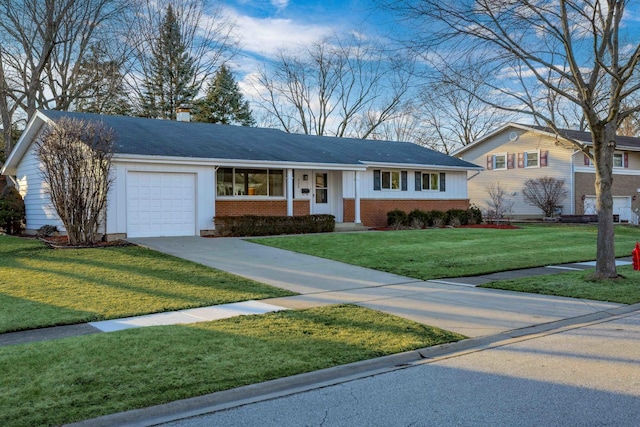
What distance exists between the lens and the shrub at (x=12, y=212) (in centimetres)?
2192

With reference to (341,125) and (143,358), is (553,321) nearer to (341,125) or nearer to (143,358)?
(143,358)

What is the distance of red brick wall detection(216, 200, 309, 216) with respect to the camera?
68.2 feet

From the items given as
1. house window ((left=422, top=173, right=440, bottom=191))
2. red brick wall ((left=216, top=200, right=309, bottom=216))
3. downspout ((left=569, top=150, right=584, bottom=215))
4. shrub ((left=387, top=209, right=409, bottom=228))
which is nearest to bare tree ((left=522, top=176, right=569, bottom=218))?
downspout ((left=569, top=150, right=584, bottom=215))

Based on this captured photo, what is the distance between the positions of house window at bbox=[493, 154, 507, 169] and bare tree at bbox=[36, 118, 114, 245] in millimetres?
28672

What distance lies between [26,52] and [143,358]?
2989 cm

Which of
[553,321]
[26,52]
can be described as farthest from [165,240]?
[26,52]

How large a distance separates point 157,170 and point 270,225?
4512 mm

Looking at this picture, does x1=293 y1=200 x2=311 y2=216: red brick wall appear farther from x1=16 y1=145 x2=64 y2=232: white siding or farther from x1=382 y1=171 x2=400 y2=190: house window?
x1=16 y1=145 x2=64 y2=232: white siding

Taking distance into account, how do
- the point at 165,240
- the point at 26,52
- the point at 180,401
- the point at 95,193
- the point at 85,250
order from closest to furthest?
the point at 180,401 → the point at 85,250 → the point at 95,193 → the point at 165,240 → the point at 26,52

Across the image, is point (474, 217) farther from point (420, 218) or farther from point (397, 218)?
point (397, 218)

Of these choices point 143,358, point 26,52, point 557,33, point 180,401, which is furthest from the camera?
point 26,52

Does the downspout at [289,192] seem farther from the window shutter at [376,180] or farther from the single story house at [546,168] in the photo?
the single story house at [546,168]

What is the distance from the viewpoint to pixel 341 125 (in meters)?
50.8

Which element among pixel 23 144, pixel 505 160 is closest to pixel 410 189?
pixel 505 160
